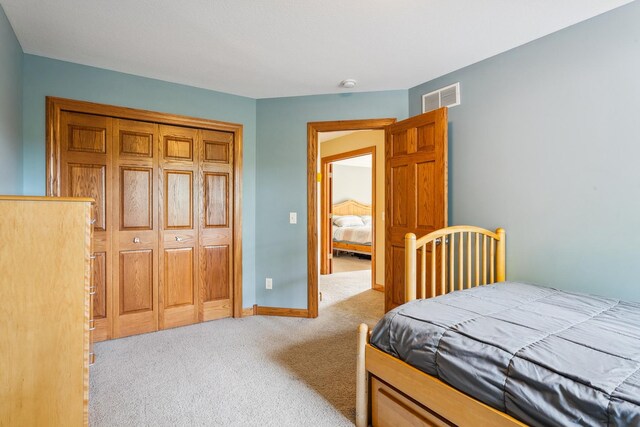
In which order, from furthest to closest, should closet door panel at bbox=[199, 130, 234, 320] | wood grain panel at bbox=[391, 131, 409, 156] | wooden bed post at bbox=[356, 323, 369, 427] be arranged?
closet door panel at bbox=[199, 130, 234, 320]
wood grain panel at bbox=[391, 131, 409, 156]
wooden bed post at bbox=[356, 323, 369, 427]

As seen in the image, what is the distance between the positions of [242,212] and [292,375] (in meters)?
1.72

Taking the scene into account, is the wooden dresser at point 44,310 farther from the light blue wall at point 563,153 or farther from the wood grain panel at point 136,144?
the light blue wall at point 563,153

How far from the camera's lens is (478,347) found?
3.91ft

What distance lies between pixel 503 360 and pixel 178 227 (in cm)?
278

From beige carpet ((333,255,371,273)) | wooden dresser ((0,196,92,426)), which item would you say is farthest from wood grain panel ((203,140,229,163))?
beige carpet ((333,255,371,273))

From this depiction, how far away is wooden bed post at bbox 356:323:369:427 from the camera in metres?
1.61

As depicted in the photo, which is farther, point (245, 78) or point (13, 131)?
point (245, 78)

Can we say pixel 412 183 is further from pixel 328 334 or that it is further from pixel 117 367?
pixel 117 367

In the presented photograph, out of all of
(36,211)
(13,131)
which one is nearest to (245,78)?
(13,131)

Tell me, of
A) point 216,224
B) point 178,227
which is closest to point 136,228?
point 178,227

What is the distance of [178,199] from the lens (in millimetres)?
3059

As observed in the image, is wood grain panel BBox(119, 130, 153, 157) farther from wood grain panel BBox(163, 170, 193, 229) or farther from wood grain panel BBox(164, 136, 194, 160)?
wood grain panel BBox(163, 170, 193, 229)

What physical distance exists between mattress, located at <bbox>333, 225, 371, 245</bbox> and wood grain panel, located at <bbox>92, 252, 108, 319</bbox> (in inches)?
199

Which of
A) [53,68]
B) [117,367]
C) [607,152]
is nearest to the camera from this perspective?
[607,152]
